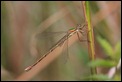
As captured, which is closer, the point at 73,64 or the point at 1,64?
the point at 1,64

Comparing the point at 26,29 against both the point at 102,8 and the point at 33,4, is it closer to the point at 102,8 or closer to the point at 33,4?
the point at 33,4

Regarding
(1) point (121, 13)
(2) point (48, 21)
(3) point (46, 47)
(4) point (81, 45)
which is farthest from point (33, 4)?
(1) point (121, 13)

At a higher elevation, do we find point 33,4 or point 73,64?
point 33,4

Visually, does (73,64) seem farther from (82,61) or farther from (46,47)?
(46,47)

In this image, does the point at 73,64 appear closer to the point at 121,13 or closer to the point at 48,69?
the point at 48,69

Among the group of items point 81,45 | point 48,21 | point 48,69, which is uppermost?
point 48,21

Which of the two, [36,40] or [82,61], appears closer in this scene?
[36,40]

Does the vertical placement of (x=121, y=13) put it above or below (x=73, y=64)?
above

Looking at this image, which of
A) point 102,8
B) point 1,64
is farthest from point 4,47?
point 102,8
